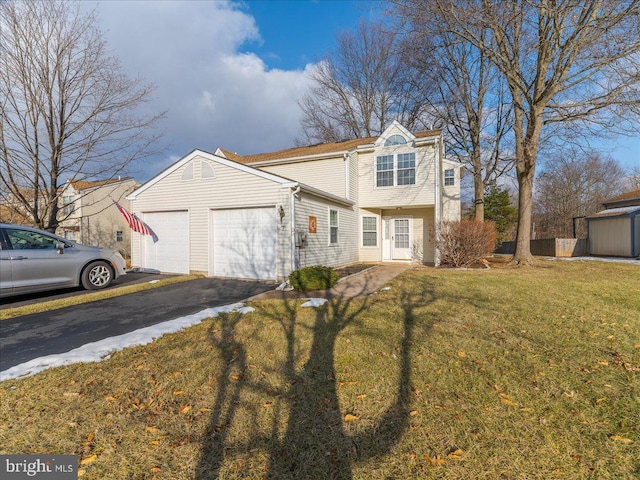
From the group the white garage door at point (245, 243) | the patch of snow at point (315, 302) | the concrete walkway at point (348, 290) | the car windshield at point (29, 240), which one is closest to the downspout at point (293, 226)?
the white garage door at point (245, 243)

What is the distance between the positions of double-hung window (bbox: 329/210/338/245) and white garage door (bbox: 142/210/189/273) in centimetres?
511

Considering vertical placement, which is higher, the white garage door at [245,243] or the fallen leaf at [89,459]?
the white garage door at [245,243]

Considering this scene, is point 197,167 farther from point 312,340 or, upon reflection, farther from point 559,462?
point 559,462

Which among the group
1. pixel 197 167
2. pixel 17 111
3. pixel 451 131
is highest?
pixel 451 131

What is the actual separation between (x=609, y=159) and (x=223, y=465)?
126 feet

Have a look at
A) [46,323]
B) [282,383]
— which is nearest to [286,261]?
[46,323]

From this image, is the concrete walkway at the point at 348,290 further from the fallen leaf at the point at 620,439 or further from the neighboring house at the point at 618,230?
the neighboring house at the point at 618,230

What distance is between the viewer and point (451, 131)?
19656mm

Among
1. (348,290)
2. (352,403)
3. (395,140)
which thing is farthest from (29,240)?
(395,140)

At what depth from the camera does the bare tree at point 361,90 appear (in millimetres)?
22609

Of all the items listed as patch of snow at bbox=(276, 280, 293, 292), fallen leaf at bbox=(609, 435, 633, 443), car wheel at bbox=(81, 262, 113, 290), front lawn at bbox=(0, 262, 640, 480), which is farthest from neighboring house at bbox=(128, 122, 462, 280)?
fallen leaf at bbox=(609, 435, 633, 443)

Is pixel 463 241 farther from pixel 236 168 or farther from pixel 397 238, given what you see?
pixel 236 168

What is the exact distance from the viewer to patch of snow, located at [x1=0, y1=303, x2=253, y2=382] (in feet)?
11.1

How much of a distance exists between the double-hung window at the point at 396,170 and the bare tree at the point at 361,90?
35.9ft
